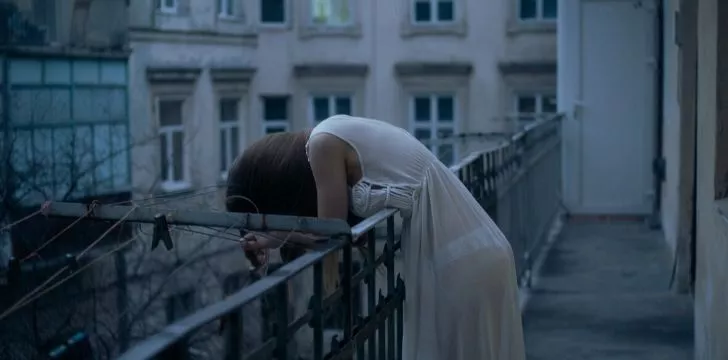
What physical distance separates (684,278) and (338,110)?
65.2 feet

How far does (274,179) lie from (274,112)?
80.6ft

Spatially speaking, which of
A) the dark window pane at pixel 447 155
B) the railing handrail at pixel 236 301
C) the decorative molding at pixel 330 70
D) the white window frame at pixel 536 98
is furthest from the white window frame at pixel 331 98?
the railing handrail at pixel 236 301

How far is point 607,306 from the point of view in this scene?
29.3ft

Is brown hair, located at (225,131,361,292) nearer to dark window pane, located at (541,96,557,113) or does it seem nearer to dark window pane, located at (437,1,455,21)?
dark window pane, located at (541,96,557,113)

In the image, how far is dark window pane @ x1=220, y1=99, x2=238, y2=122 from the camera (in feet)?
88.2

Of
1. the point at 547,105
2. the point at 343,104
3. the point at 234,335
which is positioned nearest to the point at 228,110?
the point at 343,104

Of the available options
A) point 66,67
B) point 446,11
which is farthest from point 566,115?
point 446,11

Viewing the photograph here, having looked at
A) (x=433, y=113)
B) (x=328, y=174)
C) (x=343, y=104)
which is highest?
(x=328, y=174)

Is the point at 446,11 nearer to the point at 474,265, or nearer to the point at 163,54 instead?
the point at 163,54

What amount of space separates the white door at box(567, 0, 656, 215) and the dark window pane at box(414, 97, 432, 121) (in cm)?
1404

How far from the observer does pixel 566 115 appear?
14477mm

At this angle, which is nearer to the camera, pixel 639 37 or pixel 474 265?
pixel 474 265

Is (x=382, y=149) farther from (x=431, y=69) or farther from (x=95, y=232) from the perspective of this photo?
(x=431, y=69)

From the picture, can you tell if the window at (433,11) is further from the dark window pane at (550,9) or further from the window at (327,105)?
the window at (327,105)
